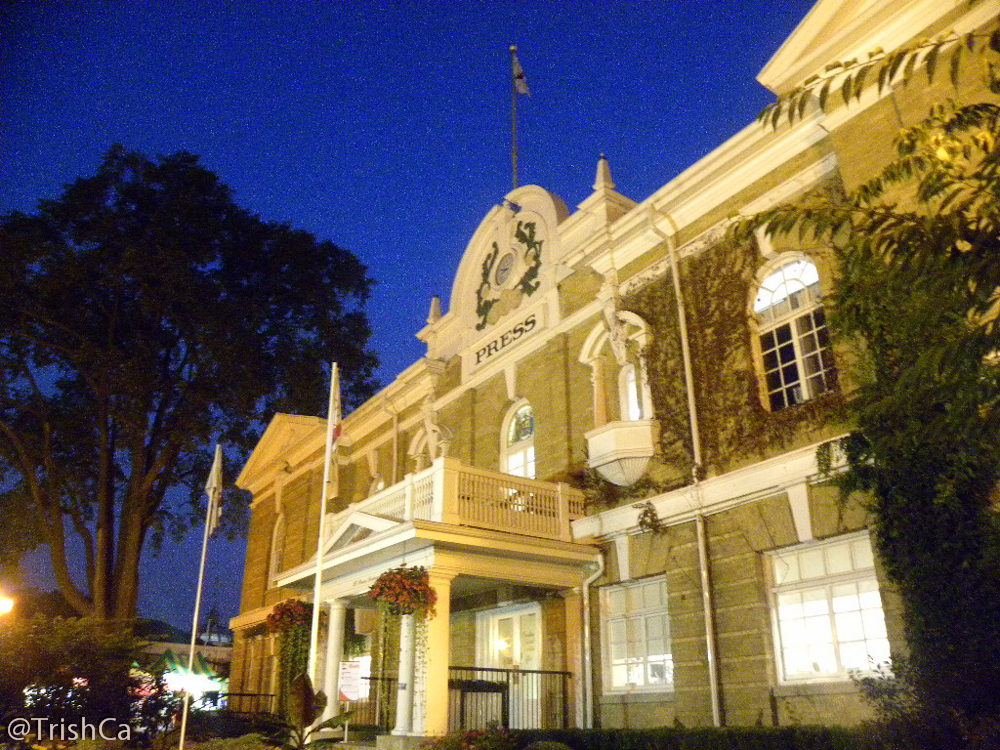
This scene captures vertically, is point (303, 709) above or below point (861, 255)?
below

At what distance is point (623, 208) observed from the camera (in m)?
17.3

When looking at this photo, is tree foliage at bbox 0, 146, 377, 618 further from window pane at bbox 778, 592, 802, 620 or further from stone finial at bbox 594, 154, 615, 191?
window pane at bbox 778, 592, 802, 620

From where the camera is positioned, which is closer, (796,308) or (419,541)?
(796,308)

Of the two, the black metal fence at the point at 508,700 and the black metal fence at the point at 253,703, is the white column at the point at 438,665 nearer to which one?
the black metal fence at the point at 508,700

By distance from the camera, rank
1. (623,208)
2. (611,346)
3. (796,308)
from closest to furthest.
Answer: (796,308)
(611,346)
(623,208)

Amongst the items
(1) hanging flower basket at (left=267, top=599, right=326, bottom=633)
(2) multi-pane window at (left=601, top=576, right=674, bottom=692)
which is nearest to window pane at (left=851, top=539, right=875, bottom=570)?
(2) multi-pane window at (left=601, top=576, right=674, bottom=692)

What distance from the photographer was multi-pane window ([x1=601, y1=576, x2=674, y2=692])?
1341 cm

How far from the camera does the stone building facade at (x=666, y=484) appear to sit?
11516 mm

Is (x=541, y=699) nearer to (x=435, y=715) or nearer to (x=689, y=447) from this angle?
(x=435, y=715)

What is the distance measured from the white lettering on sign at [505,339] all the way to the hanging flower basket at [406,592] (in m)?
6.63

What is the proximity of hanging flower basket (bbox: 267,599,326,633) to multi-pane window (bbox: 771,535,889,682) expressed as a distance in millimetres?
10663

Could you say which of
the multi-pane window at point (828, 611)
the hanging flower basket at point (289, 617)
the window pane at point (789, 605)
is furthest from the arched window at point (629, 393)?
the hanging flower basket at point (289, 617)

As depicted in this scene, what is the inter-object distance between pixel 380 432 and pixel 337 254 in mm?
6745

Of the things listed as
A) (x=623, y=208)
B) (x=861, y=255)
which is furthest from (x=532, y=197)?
(x=861, y=255)
